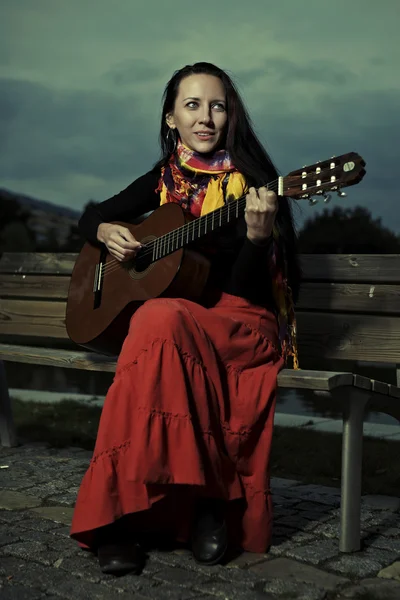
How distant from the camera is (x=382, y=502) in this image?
12.4ft

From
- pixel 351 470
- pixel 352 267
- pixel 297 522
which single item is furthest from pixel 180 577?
pixel 352 267

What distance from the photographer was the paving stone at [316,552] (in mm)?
2981

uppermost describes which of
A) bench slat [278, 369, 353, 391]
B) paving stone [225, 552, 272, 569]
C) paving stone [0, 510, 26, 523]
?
bench slat [278, 369, 353, 391]

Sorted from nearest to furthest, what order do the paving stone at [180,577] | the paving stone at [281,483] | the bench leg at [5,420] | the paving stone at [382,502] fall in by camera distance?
the paving stone at [180,577] → the paving stone at [382,502] → the paving stone at [281,483] → the bench leg at [5,420]

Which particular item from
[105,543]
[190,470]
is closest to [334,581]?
[190,470]

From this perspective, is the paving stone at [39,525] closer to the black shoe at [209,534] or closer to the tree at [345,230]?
the black shoe at [209,534]

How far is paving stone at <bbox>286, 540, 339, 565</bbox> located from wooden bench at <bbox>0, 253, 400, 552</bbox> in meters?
0.06

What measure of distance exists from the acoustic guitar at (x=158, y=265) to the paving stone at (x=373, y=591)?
1197mm

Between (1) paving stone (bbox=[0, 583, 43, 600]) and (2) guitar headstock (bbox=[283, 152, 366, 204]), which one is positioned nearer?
(1) paving stone (bbox=[0, 583, 43, 600])

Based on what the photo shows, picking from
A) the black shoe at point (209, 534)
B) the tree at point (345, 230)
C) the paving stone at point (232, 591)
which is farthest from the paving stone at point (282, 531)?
the tree at point (345, 230)

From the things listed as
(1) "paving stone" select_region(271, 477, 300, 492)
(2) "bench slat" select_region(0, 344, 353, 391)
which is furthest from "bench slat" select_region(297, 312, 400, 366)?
(2) "bench slat" select_region(0, 344, 353, 391)

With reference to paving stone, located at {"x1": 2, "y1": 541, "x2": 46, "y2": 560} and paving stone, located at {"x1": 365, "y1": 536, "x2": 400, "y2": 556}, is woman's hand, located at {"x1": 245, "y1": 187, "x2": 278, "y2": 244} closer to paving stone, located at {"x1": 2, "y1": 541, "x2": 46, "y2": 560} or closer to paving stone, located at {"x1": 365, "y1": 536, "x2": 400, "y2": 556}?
paving stone, located at {"x1": 365, "y1": 536, "x2": 400, "y2": 556}

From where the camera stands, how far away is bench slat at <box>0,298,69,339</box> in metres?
5.04

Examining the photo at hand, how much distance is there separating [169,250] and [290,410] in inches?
136
